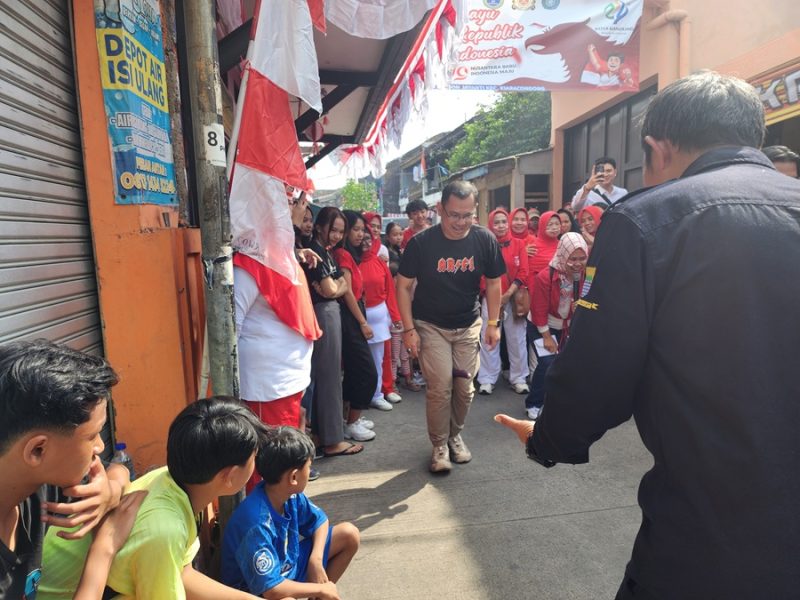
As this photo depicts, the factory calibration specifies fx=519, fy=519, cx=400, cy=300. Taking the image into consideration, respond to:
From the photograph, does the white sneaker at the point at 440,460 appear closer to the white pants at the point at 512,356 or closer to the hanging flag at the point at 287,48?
the white pants at the point at 512,356

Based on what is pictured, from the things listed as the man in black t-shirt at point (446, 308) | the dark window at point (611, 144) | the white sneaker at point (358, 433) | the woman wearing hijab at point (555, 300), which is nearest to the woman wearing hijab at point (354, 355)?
the white sneaker at point (358, 433)

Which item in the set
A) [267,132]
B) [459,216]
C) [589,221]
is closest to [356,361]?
[459,216]

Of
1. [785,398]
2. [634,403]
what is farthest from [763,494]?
[634,403]

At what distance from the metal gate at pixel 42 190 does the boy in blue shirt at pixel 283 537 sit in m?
0.86

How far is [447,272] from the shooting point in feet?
11.3

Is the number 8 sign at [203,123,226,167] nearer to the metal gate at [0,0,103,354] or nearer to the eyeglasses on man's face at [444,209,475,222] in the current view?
the metal gate at [0,0,103,354]

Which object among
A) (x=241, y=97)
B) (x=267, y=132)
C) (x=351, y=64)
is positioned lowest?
(x=267, y=132)

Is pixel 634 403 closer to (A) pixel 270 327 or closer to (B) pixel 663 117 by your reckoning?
(B) pixel 663 117

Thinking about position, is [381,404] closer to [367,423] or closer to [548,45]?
[367,423]

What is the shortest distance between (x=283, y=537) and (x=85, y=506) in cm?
94

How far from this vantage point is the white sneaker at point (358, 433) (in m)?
4.00

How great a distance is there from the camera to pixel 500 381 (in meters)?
5.53

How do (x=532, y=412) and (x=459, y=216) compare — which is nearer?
(x=459, y=216)

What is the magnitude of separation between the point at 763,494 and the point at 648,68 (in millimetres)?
7798
